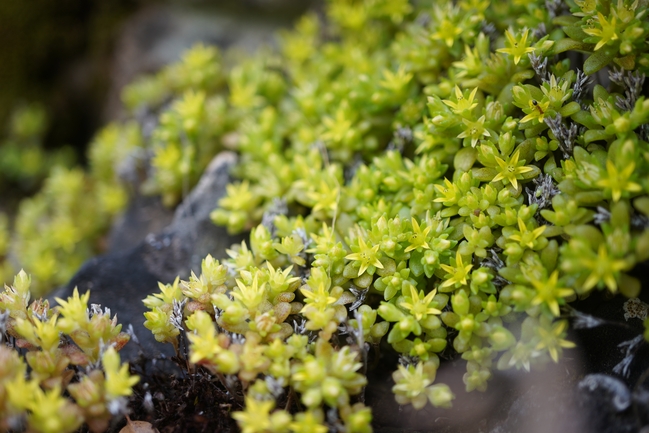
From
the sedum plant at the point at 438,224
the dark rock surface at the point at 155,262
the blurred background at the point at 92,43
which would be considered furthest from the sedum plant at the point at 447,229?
the blurred background at the point at 92,43

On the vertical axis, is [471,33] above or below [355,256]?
above

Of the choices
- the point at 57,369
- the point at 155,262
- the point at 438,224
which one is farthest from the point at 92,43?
the point at 438,224

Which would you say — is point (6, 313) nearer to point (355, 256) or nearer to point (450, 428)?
point (355, 256)

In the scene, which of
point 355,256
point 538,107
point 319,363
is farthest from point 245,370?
point 538,107

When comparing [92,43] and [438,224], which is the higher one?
[92,43]

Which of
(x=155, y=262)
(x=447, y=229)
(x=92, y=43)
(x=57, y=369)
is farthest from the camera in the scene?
A: (x=92, y=43)

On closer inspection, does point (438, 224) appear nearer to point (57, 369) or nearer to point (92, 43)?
point (57, 369)

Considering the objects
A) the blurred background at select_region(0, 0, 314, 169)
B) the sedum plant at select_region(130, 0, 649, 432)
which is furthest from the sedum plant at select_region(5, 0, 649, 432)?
the blurred background at select_region(0, 0, 314, 169)
